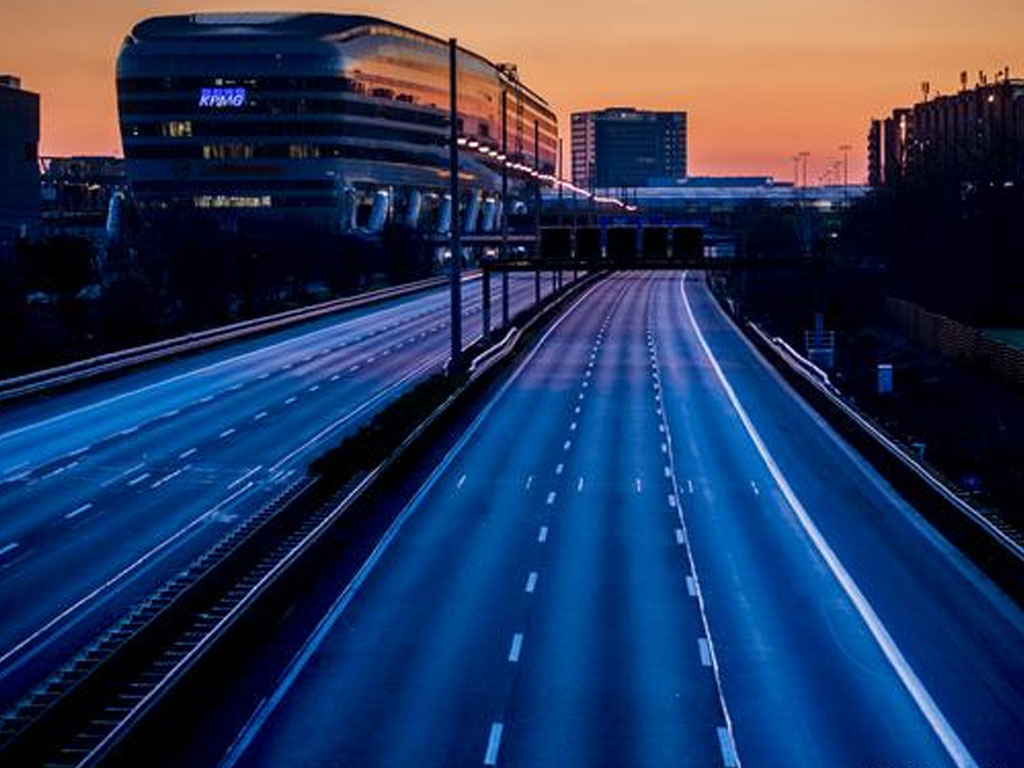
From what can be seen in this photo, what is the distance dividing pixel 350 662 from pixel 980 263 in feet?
299

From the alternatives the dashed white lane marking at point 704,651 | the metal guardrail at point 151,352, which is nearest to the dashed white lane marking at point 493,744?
the dashed white lane marking at point 704,651

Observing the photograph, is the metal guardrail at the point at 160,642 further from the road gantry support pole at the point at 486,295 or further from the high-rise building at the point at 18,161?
the high-rise building at the point at 18,161

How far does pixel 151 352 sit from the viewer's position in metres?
70.2

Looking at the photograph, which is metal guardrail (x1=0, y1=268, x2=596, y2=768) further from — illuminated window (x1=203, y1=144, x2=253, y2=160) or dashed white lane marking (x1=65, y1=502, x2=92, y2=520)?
illuminated window (x1=203, y1=144, x2=253, y2=160)

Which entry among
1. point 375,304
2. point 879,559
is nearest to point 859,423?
point 879,559

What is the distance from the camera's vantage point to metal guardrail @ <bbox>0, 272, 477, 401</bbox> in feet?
184

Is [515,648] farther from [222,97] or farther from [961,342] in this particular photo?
[222,97]

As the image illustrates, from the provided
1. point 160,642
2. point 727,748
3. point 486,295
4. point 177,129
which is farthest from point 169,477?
point 177,129

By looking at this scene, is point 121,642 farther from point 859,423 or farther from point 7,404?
point 7,404

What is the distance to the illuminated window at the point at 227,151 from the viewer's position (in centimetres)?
19450

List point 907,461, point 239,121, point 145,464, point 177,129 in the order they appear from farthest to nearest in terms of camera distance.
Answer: point 177,129 < point 239,121 < point 145,464 < point 907,461

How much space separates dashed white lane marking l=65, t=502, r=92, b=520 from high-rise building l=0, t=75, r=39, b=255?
106610mm

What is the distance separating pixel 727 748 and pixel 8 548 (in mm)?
17125

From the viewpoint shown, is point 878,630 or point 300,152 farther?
point 300,152
